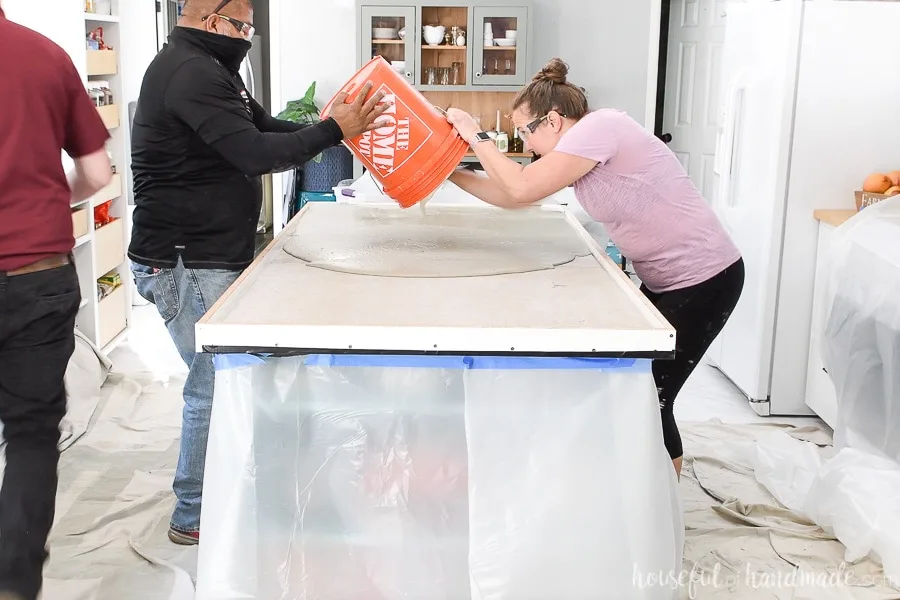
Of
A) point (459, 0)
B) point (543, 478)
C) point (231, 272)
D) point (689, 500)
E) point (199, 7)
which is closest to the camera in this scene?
point (543, 478)

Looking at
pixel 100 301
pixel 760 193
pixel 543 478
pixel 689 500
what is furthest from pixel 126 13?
pixel 543 478

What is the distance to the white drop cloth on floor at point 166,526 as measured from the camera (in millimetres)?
2195

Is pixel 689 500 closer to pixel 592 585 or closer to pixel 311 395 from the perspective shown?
pixel 592 585

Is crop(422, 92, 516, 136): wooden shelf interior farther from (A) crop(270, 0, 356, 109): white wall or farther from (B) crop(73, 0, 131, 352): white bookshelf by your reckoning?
(B) crop(73, 0, 131, 352): white bookshelf

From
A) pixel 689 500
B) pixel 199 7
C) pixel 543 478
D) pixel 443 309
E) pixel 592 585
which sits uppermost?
pixel 199 7

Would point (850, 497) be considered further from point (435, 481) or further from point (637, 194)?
point (435, 481)

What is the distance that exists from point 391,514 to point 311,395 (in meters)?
0.25

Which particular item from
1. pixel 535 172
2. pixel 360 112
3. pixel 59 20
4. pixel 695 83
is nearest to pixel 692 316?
pixel 535 172

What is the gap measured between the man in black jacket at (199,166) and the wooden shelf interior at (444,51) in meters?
3.33

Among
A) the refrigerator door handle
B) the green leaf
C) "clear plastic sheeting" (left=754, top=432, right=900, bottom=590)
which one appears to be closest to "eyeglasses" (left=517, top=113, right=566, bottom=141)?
"clear plastic sheeting" (left=754, top=432, right=900, bottom=590)

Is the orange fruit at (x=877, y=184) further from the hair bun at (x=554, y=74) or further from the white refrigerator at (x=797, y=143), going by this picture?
the hair bun at (x=554, y=74)

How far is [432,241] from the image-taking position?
2260 mm

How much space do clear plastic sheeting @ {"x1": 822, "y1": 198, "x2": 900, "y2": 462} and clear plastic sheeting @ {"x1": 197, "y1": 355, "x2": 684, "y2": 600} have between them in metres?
1.19

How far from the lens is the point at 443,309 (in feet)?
5.22
